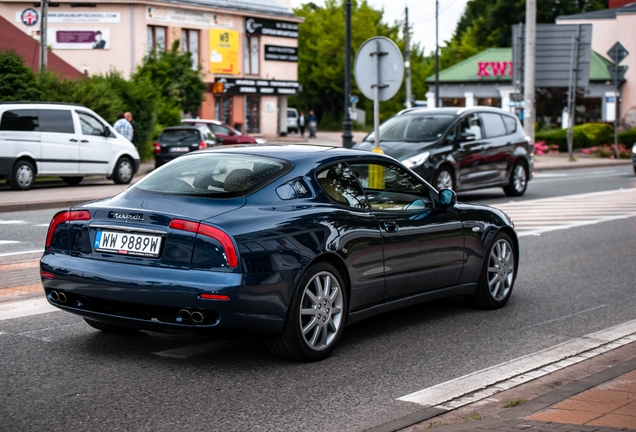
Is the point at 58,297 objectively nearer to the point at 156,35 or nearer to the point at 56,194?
the point at 56,194

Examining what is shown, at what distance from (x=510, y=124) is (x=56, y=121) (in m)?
10.1

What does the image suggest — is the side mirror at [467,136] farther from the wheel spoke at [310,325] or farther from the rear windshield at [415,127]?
the wheel spoke at [310,325]

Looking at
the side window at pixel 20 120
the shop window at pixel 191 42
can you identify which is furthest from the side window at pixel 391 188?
the shop window at pixel 191 42

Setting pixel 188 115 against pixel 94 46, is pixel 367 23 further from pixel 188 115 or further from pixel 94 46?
pixel 188 115

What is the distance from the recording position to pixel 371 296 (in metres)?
6.98

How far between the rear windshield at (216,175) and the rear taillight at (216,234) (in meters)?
0.44

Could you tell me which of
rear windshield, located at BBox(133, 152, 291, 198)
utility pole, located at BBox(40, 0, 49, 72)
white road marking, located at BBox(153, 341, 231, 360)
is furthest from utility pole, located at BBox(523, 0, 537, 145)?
white road marking, located at BBox(153, 341, 231, 360)

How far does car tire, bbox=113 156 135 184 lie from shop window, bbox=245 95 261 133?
38.5 meters

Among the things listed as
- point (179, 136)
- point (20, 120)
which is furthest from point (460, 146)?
point (179, 136)

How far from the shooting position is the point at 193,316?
234 inches

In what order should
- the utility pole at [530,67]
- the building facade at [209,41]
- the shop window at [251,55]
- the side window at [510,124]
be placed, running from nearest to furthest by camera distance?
the side window at [510,124], the utility pole at [530,67], the building facade at [209,41], the shop window at [251,55]

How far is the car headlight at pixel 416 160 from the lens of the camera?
715 inches

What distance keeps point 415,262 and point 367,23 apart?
7908cm

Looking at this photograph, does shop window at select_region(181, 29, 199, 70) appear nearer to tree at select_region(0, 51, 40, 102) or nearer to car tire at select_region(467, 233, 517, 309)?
tree at select_region(0, 51, 40, 102)
